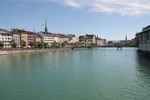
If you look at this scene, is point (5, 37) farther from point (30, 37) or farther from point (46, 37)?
point (46, 37)

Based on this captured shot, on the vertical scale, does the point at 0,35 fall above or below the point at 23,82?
above

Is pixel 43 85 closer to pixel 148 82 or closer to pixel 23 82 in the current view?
pixel 23 82

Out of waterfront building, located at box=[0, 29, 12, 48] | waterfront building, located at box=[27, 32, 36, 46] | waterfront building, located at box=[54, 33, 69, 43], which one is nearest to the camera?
waterfront building, located at box=[0, 29, 12, 48]

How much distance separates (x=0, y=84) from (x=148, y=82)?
12520mm

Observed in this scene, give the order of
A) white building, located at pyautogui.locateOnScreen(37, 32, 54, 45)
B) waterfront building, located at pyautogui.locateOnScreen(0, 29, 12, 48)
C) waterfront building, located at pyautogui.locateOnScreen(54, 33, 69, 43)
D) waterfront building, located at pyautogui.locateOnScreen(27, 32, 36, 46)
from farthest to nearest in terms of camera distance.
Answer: waterfront building, located at pyautogui.locateOnScreen(54, 33, 69, 43) < white building, located at pyautogui.locateOnScreen(37, 32, 54, 45) < waterfront building, located at pyautogui.locateOnScreen(27, 32, 36, 46) < waterfront building, located at pyautogui.locateOnScreen(0, 29, 12, 48)

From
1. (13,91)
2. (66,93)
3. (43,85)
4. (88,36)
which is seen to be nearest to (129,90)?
(66,93)

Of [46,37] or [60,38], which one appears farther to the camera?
[60,38]

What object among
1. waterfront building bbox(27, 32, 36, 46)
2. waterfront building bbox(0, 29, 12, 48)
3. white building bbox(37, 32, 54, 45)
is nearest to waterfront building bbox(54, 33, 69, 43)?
white building bbox(37, 32, 54, 45)

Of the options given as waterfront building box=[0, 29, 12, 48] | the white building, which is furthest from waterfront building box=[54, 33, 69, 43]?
waterfront building box=[0, 29, 12, 48]

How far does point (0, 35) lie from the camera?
2576 inches

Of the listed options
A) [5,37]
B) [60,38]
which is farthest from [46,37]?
[5,37]

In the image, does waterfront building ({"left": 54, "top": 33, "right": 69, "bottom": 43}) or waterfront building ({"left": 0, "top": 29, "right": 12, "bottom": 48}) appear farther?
waterfront building ({"left": 54, "top": 33, "right": 69, "bottom": 43})

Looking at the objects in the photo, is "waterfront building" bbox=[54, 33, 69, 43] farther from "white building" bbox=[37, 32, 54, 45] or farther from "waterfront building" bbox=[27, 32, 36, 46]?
"waterfront building" bbox=[27, 32, 36, 46]

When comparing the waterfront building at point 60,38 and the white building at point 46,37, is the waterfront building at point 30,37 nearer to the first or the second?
the white building at point 46,37
